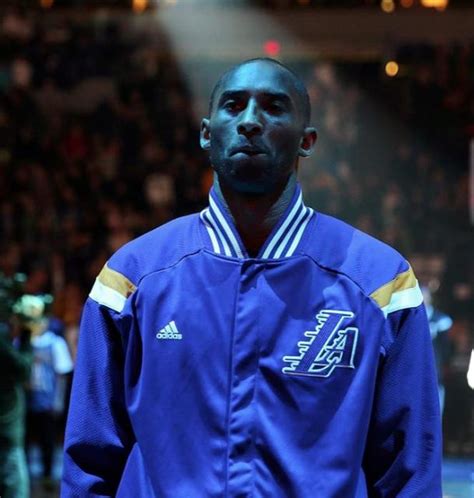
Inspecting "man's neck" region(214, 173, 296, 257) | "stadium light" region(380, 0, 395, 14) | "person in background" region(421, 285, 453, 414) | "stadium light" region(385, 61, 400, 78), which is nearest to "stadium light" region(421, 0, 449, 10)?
"stadium light" region(380, 0, 395, 14)

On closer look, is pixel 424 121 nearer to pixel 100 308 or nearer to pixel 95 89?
pixel 95 89

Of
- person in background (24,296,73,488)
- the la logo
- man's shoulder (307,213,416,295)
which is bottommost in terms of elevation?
person in background (24,296,73,488)

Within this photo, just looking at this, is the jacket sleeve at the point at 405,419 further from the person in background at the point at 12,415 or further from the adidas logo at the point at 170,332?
the person in background at the point at 12,415

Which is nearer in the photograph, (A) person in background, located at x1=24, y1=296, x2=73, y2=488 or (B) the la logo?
(B) the la logo

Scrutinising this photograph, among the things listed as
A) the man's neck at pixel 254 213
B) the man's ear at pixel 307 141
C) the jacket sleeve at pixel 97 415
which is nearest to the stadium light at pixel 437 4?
the man's ear at pixel 307 141

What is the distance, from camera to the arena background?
1981 centimetres

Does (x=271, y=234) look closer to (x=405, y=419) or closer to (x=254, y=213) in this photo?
(x=254, y=213)

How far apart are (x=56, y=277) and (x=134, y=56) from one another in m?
6.44

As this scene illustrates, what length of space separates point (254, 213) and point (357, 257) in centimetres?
25

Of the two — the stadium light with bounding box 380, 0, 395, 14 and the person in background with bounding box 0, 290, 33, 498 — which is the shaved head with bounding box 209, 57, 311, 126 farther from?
the stadium light with bounding box 380, 0, 395, 14

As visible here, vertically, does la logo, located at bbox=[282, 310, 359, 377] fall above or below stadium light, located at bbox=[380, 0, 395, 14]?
below

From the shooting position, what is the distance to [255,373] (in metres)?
3.03

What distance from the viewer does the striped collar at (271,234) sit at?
3141 mm

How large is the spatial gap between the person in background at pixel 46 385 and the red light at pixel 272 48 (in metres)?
10.7
